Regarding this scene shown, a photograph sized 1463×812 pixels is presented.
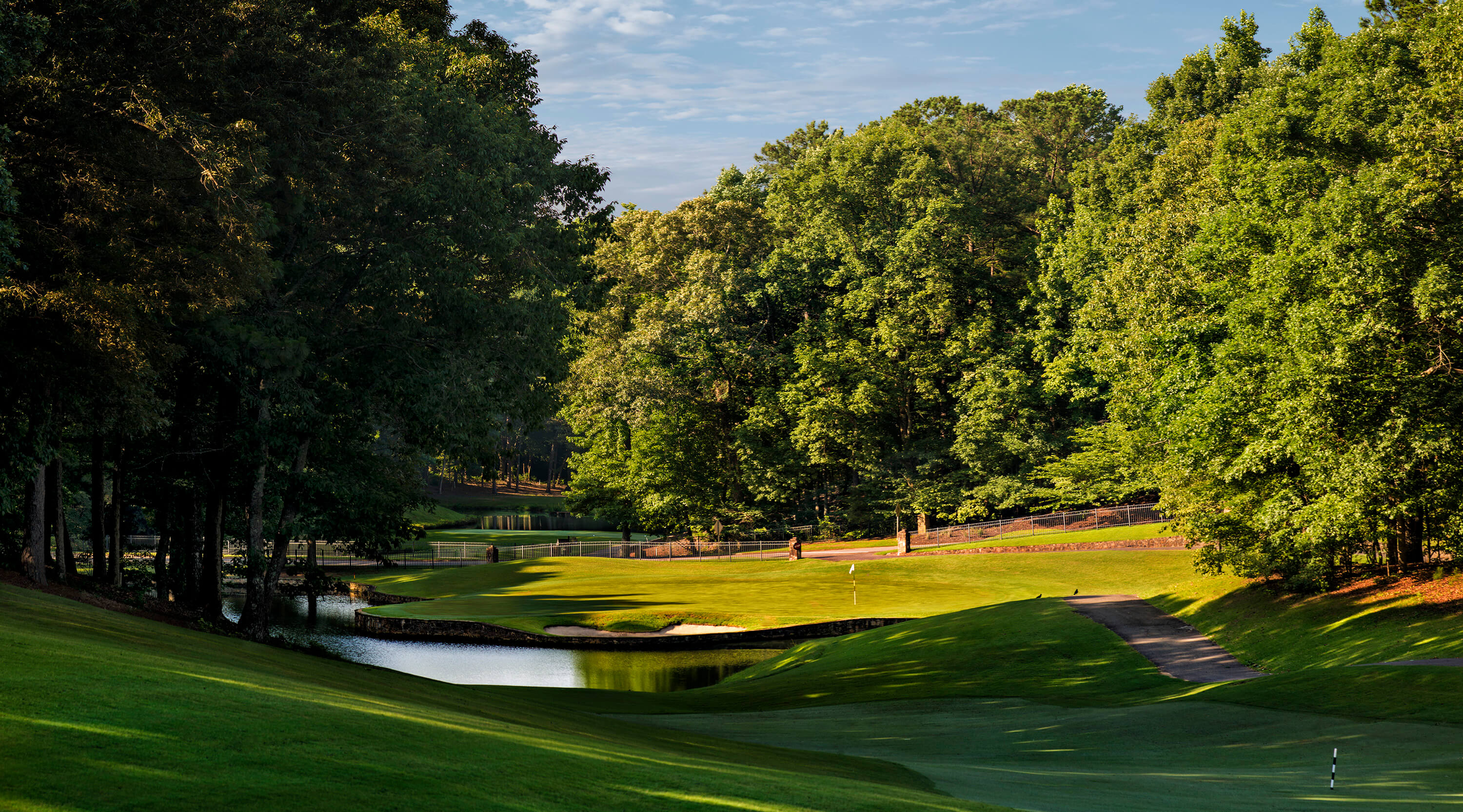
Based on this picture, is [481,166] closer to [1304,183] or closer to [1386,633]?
[1304,183]

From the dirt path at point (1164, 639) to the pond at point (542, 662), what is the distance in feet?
35.7

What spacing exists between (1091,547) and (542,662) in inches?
1053

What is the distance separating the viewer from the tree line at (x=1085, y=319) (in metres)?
22.7

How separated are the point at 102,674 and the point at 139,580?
26.0 metres

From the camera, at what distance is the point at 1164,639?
2803cm

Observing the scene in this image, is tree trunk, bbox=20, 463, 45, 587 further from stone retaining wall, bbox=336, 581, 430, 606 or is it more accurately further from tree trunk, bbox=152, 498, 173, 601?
stone retaining wall, bbox=336, 581, 430, 606

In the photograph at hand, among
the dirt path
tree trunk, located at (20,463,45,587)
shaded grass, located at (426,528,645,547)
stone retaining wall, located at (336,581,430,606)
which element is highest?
tree trunk, located at (20,463,45,587)

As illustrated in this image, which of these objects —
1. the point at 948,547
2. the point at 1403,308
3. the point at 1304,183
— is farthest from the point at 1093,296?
the point at 1403,308

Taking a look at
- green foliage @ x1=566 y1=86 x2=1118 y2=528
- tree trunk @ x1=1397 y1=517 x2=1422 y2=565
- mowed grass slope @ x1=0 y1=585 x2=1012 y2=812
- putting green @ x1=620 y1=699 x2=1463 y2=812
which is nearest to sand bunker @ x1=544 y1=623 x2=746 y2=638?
putting green @ x1=620 y1=699 x2=1463 y2=812

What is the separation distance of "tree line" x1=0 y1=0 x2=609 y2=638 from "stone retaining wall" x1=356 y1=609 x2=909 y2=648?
5.56m

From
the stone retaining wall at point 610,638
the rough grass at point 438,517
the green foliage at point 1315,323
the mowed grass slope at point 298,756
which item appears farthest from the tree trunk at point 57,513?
the rough grass at point 438,517

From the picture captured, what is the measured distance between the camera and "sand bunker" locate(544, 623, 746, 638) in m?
36.1

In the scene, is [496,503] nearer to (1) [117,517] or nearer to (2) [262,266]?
(1) [117,517]

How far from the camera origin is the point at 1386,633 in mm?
22781
